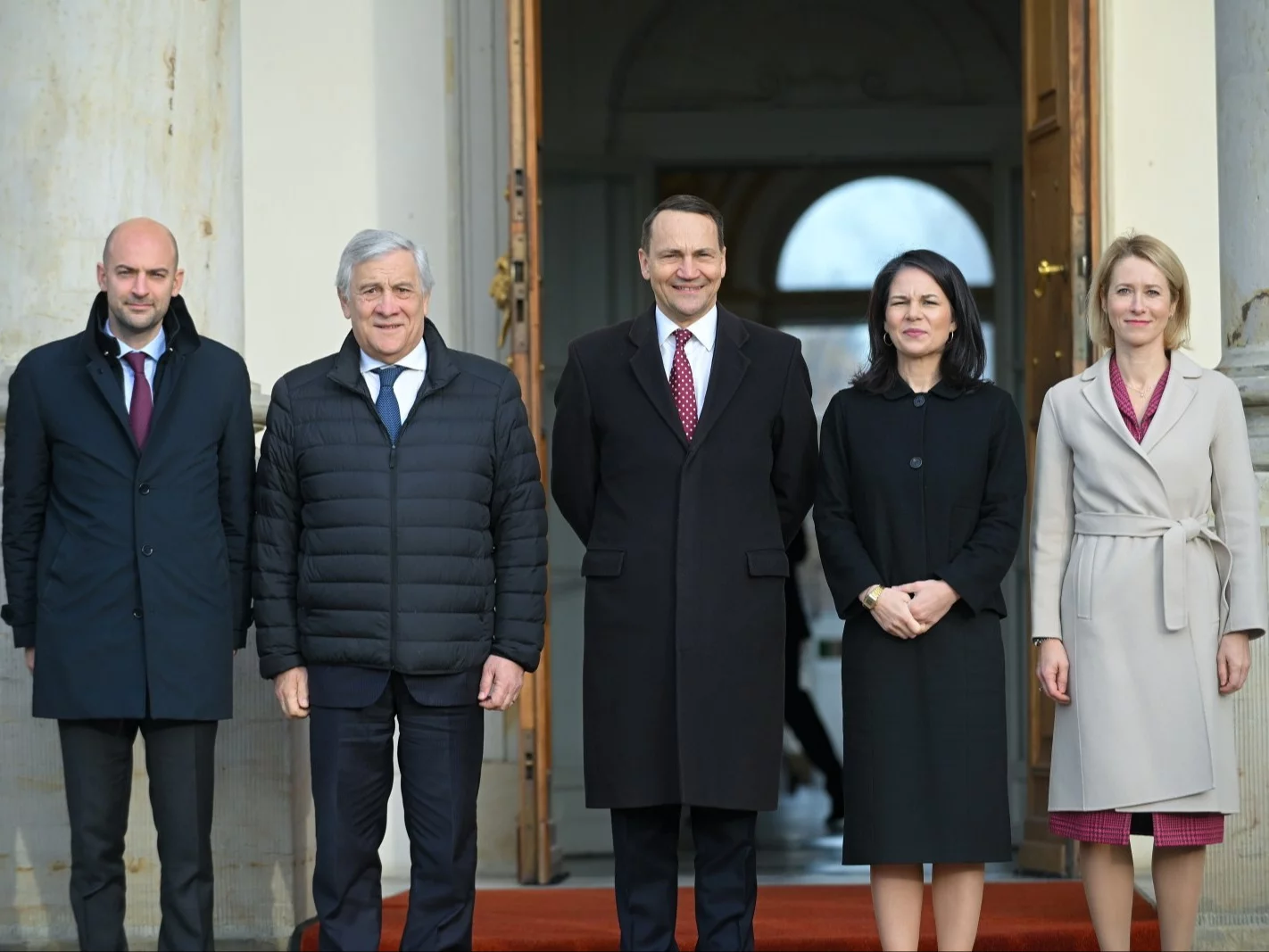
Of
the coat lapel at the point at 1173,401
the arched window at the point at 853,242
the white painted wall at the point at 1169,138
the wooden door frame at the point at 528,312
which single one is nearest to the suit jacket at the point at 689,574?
the coat lapel at the point at 1173,401

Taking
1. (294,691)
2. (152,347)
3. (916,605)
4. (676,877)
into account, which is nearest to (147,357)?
(152,347)

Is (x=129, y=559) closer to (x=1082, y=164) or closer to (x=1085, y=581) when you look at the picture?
(x=1085, y=581)

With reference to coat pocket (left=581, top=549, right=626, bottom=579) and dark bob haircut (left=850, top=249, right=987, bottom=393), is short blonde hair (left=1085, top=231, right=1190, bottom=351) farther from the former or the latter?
coat pocket (left=581, top=549, right=626, bottom=579)

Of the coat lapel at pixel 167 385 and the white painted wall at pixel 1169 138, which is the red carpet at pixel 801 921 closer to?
the coat lapel at pixel 167 385

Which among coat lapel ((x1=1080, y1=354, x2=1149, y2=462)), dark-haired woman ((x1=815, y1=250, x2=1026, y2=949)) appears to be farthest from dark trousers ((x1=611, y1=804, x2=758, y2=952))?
coat lapel ((x1=1080, y1=354, x2=1149, y2=462))

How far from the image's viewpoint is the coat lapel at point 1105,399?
14.5 feet

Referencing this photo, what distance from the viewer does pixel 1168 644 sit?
440 cm

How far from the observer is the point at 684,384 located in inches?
179

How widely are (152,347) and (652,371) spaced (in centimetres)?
121

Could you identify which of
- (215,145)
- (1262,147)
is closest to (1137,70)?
(1262,147)

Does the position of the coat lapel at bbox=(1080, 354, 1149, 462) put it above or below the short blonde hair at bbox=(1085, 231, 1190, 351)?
below

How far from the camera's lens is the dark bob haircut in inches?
175

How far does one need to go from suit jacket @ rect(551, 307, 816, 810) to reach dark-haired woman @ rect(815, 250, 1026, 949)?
6.5 inches

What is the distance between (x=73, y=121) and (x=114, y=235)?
1.10 m
